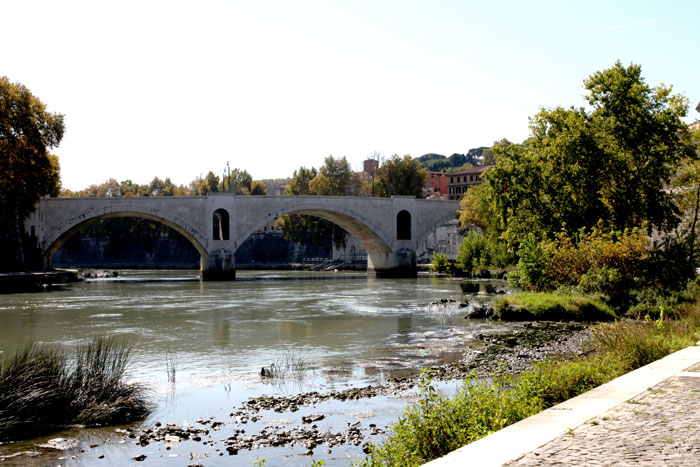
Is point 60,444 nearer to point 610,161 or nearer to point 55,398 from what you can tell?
point 55,398

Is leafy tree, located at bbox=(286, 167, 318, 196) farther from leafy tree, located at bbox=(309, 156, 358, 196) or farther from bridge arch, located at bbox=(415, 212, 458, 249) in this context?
bridge arch, located at bbox=(415, 212, 458, 249)

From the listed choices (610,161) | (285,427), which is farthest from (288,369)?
(610,161)

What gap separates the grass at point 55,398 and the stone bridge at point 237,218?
136 feet

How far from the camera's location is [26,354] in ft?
31.3

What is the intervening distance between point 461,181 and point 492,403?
349 ft

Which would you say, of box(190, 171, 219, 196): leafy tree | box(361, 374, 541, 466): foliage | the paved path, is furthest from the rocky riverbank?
box(190, 171, 219, 196): leafy tree

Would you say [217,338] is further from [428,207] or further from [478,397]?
[428,207]

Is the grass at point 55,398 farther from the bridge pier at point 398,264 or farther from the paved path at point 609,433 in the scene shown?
the bridge pier at point 398,264

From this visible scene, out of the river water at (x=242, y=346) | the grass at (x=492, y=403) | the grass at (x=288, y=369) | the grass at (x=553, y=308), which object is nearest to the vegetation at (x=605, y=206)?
the grass at (x=553, y=308)

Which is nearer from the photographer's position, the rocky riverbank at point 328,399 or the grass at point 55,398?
the rocky riverbank at point 328,399

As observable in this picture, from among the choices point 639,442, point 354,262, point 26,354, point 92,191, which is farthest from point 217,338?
point 92,191

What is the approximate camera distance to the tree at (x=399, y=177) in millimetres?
75688

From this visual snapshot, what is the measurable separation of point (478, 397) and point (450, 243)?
187 feet

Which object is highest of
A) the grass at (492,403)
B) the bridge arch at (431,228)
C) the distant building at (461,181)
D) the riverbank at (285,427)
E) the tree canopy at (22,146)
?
the distant building at (461,181)
